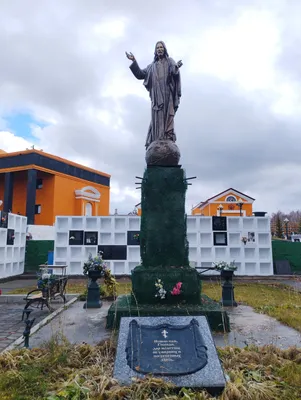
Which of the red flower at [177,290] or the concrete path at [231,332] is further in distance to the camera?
the red flower at [177,290]

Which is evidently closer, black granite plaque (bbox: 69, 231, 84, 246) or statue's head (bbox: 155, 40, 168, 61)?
statue's head (bbox: 155, 40, 168, 61)

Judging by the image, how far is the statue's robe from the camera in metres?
6.34

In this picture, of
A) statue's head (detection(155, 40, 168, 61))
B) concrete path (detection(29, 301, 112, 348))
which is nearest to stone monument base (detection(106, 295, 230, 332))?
concrete path (detection(29, 301, 112, 348))

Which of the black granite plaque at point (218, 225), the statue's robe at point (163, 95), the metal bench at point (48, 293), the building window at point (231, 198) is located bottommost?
the metal bench at point (48, 293)

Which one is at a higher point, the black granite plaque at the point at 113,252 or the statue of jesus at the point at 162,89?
the statue of jesus at the point at 162,89

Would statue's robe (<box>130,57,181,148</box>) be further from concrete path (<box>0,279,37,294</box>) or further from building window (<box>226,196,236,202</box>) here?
building window (<box>226,196,236,202</box>)

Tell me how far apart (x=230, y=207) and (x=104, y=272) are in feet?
74.3

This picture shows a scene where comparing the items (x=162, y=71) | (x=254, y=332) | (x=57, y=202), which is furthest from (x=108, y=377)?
(x=57, y=202)

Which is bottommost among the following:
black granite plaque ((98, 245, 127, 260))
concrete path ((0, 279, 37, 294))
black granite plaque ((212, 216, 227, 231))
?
concrete path ((0, 279, 37, 294))

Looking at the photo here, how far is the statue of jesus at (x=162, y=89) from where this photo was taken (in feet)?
20.8

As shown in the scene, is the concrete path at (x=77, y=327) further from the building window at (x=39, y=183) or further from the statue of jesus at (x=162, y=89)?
the building window at (x=39, y=183)

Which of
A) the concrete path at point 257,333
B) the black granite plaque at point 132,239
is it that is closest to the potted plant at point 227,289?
the concrete path at point 257,333

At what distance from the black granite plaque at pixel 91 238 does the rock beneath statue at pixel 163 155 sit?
8.12 meters

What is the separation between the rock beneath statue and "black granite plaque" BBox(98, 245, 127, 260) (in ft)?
26.1
